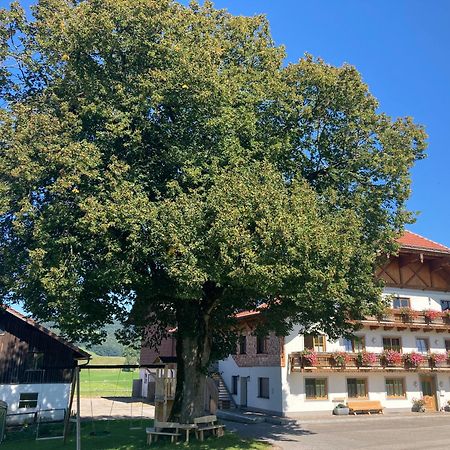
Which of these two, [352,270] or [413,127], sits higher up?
[413,127]

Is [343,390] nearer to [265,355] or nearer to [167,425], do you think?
[265,355]

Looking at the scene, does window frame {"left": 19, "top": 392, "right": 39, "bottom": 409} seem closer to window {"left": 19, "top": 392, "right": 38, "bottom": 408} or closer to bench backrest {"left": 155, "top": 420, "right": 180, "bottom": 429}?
window {"left": 19, "top": 392, "right": 38, "bottom": 408}

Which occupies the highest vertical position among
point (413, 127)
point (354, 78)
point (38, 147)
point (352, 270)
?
point (354, 78)

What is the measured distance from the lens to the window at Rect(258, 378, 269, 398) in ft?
109

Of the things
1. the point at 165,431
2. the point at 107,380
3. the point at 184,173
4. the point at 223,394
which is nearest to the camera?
the point at 184,173

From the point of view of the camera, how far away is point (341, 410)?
30.9m

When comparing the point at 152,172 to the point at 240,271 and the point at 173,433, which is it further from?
the point at 173,433

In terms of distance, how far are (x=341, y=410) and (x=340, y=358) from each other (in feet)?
11.1

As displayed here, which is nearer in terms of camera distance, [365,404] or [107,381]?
[365,404]

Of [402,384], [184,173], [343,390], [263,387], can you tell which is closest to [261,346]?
[263,387]

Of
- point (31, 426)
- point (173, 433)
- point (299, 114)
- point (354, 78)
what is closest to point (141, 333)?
point (173, 433)

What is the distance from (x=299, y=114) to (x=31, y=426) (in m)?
23.5

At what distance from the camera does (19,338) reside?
3011 cm

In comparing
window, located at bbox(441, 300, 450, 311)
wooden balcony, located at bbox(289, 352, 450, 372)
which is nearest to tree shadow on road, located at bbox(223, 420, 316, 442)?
wooden balcony, located at bbox(289, 352, 450, 372)
